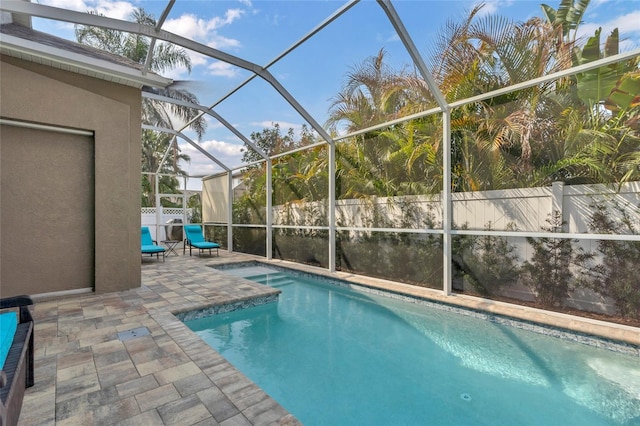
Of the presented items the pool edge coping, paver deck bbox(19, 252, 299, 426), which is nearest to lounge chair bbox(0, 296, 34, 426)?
paver deck bbox(19, 252, 299, 426)

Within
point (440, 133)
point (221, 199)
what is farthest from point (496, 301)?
point (221, 199)

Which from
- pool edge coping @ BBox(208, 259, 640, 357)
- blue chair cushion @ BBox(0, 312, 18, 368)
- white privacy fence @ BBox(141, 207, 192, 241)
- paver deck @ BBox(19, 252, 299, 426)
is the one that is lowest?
pool edge coping @ BBox(208, 259, 640, 357)

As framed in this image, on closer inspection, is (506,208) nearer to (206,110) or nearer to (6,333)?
(6,333)

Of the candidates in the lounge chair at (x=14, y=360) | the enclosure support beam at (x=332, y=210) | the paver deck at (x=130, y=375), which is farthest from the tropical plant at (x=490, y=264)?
the lounge chair at (x=14, y=360)

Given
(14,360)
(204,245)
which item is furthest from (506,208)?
(204,245)

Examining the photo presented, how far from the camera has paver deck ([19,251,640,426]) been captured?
238 centimetres

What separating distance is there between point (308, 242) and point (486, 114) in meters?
5.53

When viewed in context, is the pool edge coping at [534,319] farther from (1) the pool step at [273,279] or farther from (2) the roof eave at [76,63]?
(2) the roof eave at [76,63]

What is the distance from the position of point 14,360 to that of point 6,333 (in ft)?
0.83

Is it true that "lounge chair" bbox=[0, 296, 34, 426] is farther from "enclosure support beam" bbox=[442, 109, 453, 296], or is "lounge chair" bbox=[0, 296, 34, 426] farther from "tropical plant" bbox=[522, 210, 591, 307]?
"tropical plant" bbox=[522, 210, 591, 307]

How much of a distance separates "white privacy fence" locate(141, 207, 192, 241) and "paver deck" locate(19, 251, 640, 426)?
9323mm

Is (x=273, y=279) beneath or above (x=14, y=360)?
beneath

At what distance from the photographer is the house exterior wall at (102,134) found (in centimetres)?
489

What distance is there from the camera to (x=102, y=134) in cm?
563
